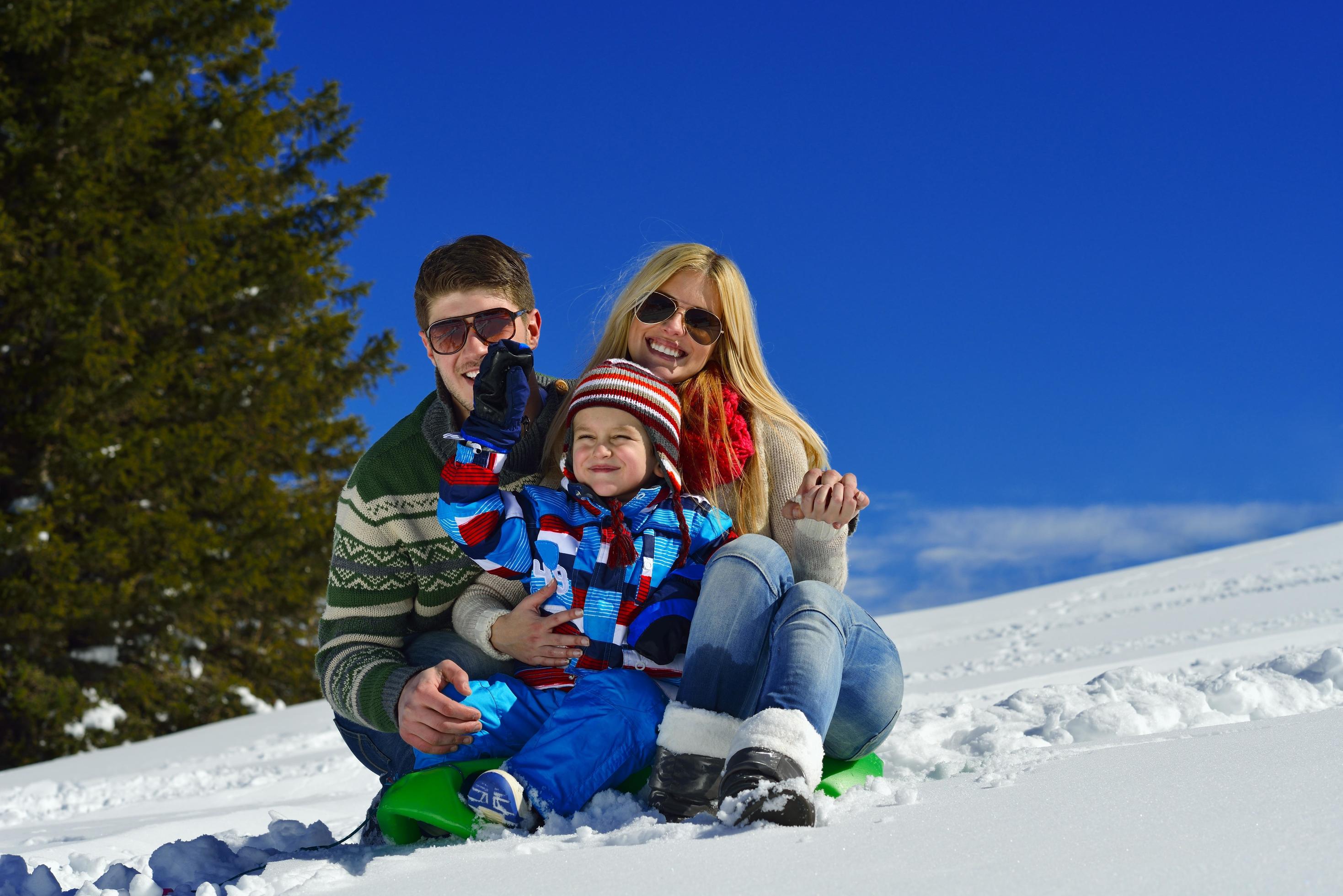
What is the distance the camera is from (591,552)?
241 centimetres

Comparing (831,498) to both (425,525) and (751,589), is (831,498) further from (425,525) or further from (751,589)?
(425,525)

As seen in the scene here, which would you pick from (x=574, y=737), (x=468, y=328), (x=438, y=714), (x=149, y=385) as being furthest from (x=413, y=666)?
(x=149, y=385)

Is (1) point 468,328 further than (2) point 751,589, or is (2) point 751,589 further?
(1) point 468,328

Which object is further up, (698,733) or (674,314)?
(674,314)

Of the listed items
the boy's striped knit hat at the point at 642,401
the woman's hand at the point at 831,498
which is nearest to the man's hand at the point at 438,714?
the boy's striped knit hat at the point at 642,401

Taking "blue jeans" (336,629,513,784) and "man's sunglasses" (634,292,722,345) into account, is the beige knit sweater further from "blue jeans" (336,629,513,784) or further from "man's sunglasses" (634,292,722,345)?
"man's sunglasses" (634,292,722,345)

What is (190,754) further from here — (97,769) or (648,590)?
(648,590)

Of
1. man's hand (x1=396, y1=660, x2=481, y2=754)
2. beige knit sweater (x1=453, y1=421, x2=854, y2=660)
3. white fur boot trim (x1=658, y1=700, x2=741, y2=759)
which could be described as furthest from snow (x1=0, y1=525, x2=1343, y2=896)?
beige knit sweater (x1=453, y1=421, x2=854, y2=660)

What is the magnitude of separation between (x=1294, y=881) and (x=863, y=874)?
0.50m

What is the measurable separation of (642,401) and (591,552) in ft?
1.32

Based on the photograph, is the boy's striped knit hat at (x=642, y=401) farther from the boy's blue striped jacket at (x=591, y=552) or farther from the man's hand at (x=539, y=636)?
the man's hand at (x=539, y=636)

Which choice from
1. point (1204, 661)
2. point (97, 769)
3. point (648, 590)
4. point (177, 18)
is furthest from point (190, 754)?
point (177, 18)

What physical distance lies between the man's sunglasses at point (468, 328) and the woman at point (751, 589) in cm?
33

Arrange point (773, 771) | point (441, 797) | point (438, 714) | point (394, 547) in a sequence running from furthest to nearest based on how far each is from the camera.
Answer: point (394, 547)
point (438, 714)
point (441, 797)
point (773, 771)
